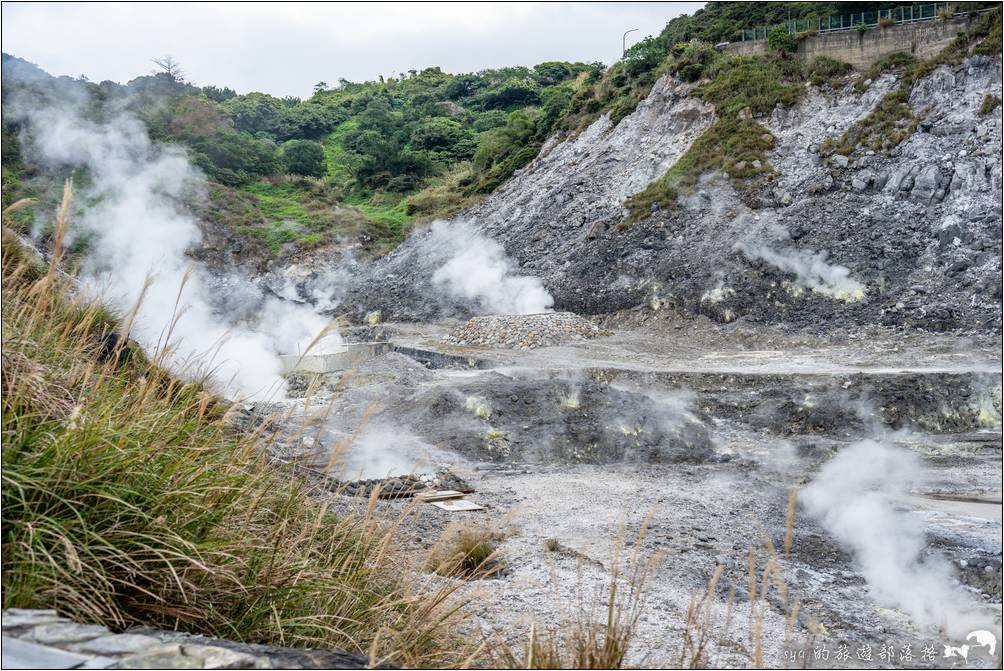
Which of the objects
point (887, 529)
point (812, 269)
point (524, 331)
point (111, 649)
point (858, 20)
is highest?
point (858, 20)

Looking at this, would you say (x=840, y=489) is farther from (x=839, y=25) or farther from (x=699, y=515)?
(x=839, y=25)

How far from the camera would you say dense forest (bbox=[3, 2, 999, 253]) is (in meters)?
30.0

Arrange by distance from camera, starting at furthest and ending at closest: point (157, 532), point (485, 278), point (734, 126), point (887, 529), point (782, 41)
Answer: point (782, 41) < point (734, 126) < point (485, 278) < point (887, 529) < point (157, 532)

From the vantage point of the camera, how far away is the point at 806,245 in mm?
21281

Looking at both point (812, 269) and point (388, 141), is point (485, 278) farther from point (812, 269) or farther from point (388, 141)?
point (388, 141)

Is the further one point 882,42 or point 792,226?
point 882,42

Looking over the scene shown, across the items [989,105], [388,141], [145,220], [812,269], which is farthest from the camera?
[388,141]

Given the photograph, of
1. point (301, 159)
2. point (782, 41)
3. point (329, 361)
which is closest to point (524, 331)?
point (329, 361)

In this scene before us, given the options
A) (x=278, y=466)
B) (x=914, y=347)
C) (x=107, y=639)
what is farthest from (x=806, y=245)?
(x=107, y=639)

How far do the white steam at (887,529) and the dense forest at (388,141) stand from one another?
17555 millimetres

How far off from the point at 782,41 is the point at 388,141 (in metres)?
21.8

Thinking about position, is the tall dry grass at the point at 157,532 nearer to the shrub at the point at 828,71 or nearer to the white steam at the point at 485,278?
the white steam at the point at 485,278

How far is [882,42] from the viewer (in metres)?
27.3

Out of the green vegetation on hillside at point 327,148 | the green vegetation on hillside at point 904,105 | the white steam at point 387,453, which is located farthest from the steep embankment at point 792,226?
the white steam at point 387,453
